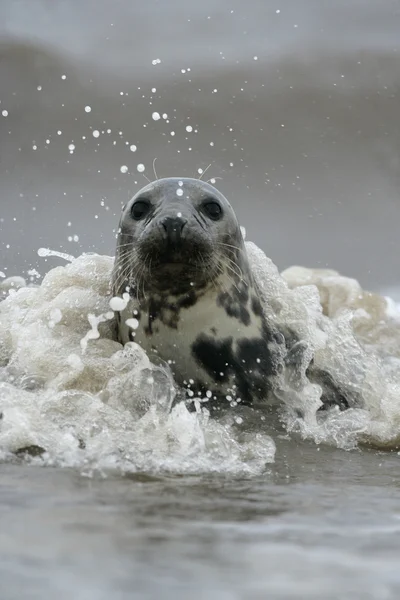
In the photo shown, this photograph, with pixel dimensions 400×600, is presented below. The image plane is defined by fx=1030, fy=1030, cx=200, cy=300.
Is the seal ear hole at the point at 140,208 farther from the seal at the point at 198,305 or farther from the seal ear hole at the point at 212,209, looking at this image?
the seal ear hole at the point at 212,209

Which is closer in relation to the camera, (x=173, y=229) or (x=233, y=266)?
(x=173, y=229)

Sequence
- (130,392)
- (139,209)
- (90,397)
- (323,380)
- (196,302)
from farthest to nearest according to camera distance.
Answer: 1. (323,380)
2. (139,209)
3. (196,302)
4. (130,392)
5. (90,397)

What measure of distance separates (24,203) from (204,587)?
274 inches

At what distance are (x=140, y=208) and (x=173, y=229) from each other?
412mm

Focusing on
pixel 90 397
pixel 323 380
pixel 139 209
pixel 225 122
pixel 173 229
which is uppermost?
pixel 225 122

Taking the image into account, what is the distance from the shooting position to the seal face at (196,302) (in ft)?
11.7

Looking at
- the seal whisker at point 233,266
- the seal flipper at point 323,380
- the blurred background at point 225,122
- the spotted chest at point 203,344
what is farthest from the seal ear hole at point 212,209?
the blurred background at point 225,122

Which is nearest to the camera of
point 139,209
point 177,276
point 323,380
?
point 177,276

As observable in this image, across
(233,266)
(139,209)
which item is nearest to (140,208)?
(139,209)

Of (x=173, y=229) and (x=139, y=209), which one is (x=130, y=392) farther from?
(x=139, y=209)

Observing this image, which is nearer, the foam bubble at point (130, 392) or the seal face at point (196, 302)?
the foam bubble at point (130, 392)

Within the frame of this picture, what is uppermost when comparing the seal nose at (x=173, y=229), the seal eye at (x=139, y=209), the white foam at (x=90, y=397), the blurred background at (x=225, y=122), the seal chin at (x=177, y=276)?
the blurred background at (x=225, y=122)

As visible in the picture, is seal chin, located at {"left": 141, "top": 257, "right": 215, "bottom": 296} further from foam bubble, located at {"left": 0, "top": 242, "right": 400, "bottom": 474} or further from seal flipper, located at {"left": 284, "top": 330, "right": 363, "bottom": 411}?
seal flipper, located at {"left": 284, "top": 330, "right": 363, "bottom": 411}

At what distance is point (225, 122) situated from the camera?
9.66 meters
